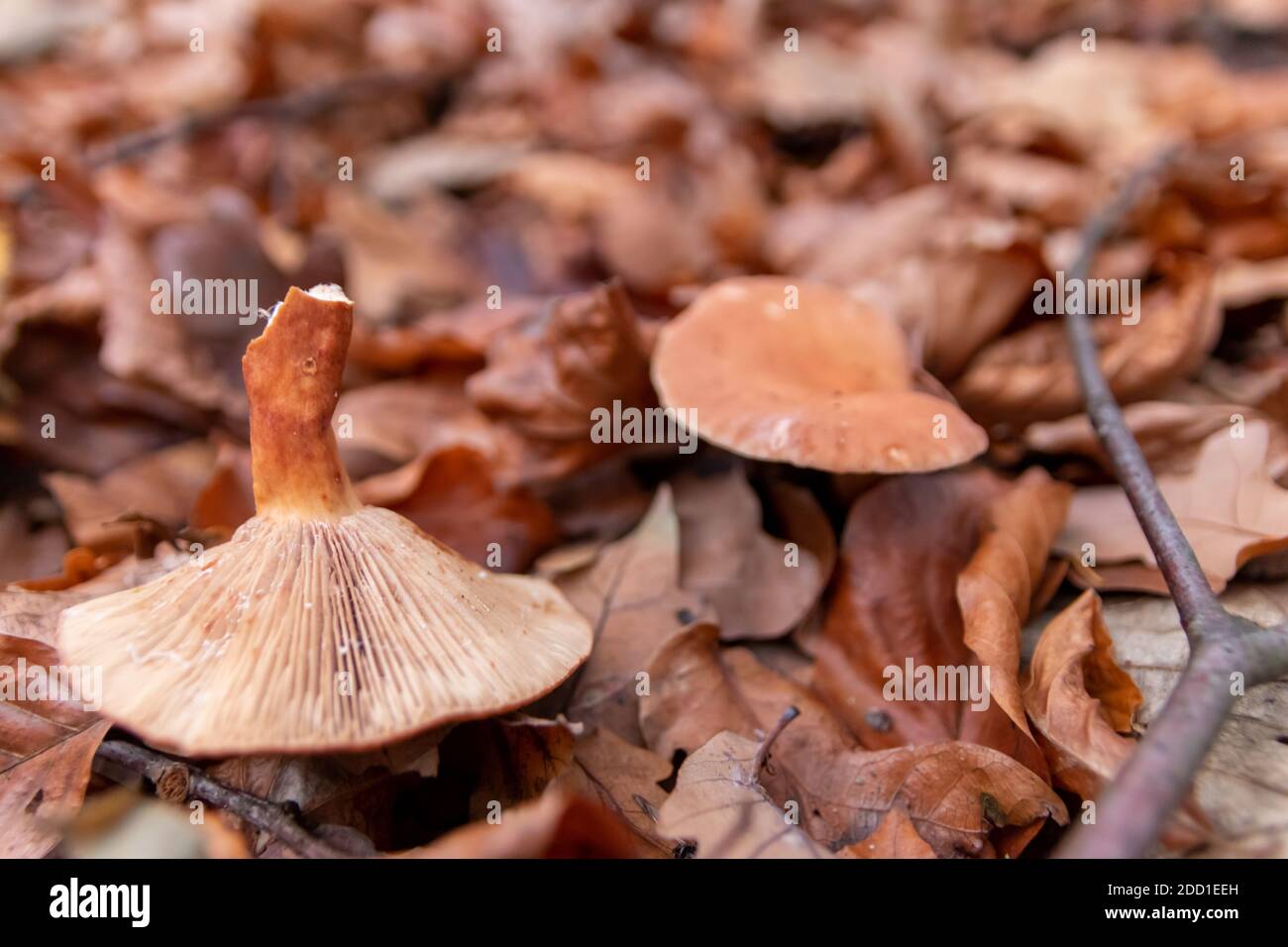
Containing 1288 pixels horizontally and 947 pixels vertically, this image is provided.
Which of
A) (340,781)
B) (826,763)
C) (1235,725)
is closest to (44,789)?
(340,781)

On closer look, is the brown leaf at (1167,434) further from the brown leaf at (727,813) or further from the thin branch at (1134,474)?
the brown leaf at (727,813)

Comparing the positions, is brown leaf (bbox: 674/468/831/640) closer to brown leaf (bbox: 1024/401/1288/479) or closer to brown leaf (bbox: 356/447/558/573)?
brown leaf (bbox: 356/447/558/573)

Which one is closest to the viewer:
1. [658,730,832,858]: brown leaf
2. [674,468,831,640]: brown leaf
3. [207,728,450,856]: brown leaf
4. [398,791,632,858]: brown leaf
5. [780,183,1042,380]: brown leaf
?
[398,791,632,858]: brown leaf

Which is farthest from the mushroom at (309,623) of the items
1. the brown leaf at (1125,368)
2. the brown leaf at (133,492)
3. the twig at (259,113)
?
the twig at (259,113)

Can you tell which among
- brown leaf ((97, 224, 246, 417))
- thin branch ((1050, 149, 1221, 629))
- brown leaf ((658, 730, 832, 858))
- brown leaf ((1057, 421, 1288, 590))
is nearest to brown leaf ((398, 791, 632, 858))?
brown leaf ((658, 730, 832, 858))

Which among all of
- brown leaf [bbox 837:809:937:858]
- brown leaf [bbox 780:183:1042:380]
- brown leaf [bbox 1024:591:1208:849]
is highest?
brown leaf [bbox 780:183:1042:380]
